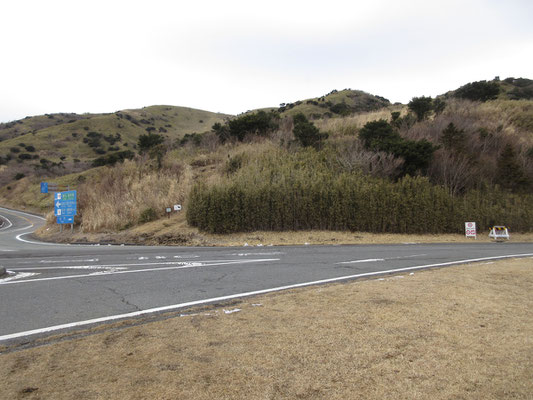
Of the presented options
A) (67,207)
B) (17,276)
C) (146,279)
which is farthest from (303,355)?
(67,207)

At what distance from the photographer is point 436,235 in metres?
21.0

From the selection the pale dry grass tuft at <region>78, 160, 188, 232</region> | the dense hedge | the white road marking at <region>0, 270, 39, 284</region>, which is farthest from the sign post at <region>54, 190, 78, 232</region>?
the white road marking at <region>0, 270, 39, 284</region>

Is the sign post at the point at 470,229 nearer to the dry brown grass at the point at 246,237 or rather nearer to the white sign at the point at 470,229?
the white sign at the point at 470,229

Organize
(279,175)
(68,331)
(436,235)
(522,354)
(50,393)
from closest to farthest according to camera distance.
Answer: (50,393), (522,354), (68,331), (436,235), (279,175)

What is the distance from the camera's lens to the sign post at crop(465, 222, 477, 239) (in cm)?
2089

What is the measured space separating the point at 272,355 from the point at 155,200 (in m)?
21.5

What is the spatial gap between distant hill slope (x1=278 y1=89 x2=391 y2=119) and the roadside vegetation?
2101 cm

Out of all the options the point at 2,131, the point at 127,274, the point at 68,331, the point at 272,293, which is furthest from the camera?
the point at 2,131

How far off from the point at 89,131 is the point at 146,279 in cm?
8790

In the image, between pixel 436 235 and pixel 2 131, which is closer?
pixel 436 235

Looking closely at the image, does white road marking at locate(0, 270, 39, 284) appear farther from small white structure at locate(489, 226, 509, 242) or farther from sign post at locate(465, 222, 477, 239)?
small white structure at locate(489, 226, 509, 242)

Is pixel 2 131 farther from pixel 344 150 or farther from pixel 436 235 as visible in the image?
pixel 436 235

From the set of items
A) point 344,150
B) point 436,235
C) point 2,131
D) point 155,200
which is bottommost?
point 436,235

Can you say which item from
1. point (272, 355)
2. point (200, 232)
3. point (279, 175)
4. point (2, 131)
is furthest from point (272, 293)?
point (2, 131)
